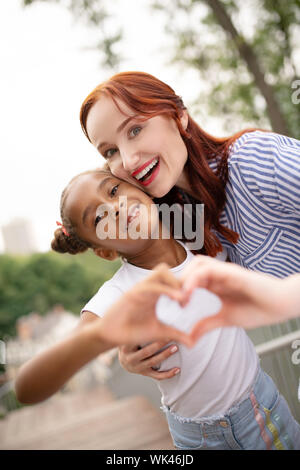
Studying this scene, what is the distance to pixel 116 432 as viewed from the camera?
430 cm

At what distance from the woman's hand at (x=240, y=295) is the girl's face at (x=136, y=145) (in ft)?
2.08

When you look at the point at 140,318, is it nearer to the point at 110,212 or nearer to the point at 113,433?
the point at 110,212

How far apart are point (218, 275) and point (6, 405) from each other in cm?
1175

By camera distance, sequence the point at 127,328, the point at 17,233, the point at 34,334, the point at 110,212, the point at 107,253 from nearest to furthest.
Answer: the point at 127,328
the point at 110,212
the point at 107,253
the point at 34,334
the point at 17,233

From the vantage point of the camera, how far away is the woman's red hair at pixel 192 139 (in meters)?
1.40

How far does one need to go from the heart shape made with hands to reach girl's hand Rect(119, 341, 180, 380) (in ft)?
1.42

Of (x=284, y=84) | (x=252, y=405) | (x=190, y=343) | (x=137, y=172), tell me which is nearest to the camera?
(x=190, y=343)

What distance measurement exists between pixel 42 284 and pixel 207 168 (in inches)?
924
